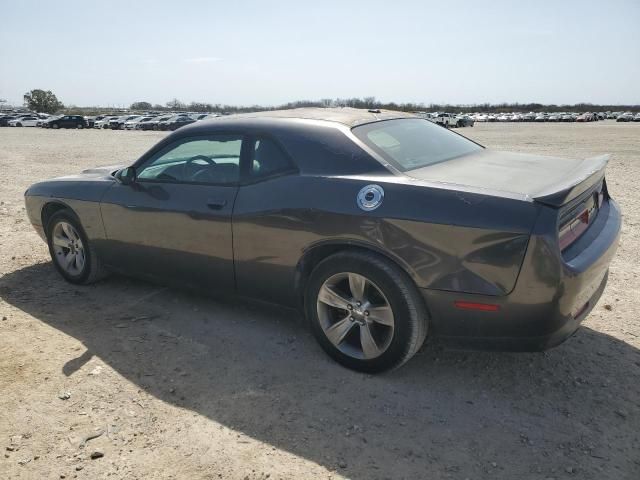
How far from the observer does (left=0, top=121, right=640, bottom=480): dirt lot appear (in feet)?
8.02

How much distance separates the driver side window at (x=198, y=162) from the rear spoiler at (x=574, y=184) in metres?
1.96

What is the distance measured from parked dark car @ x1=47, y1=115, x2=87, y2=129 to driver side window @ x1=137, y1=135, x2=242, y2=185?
49.7 metres

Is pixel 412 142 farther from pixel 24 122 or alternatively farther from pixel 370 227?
pixel 24 122

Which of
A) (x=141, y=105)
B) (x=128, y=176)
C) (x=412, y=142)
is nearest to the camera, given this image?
(x=412, y=142)

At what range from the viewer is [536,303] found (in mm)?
2551

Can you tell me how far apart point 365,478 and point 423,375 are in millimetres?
978

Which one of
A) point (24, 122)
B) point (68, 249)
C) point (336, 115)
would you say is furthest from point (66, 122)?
point (336, 115)

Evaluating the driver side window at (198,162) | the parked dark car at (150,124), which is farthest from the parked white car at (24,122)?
the driver side window at (198,162)

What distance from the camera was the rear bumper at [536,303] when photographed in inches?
98.3

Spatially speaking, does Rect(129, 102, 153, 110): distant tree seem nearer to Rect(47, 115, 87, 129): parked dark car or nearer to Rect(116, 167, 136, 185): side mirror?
Rect(47, 115, 87, 129): parked dark car

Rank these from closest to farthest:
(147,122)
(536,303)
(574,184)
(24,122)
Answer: (536,303)
(574,184)
(147,122)
(24,122)

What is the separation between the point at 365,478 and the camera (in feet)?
7.66

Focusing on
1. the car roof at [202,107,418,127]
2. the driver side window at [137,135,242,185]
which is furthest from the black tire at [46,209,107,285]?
the car roof at [202,107,418,127]

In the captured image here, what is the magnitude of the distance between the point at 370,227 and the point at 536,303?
938mm
